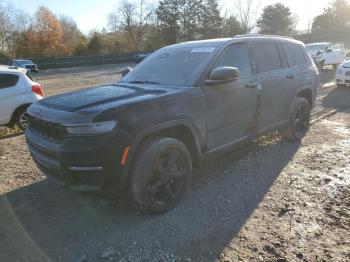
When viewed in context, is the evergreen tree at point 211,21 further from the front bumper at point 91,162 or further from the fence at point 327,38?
the front bumper at point 91,162

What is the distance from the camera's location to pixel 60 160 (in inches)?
139

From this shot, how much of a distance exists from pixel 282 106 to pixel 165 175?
2.85m

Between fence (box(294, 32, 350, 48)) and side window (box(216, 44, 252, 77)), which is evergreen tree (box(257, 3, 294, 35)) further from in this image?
side window (box(216, 44, 252, 77))

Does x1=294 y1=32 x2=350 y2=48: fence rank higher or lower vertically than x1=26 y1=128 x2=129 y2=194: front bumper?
higher

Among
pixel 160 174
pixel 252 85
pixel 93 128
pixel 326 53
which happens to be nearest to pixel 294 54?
pixel 252 85

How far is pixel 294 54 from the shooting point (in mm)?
6441

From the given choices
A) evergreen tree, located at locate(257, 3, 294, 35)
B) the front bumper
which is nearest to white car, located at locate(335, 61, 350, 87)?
the front bumper

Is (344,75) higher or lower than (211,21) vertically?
lower

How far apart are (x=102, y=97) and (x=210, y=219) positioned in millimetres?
1788

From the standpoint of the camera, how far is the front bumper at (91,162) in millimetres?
3438

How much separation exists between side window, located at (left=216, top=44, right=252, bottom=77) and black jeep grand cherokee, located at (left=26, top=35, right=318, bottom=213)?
15 mm

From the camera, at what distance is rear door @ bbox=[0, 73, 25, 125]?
813cm

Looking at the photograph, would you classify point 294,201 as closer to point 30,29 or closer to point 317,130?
point 317,130

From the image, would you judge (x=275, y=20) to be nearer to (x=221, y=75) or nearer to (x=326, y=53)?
(x=326, y=53)
